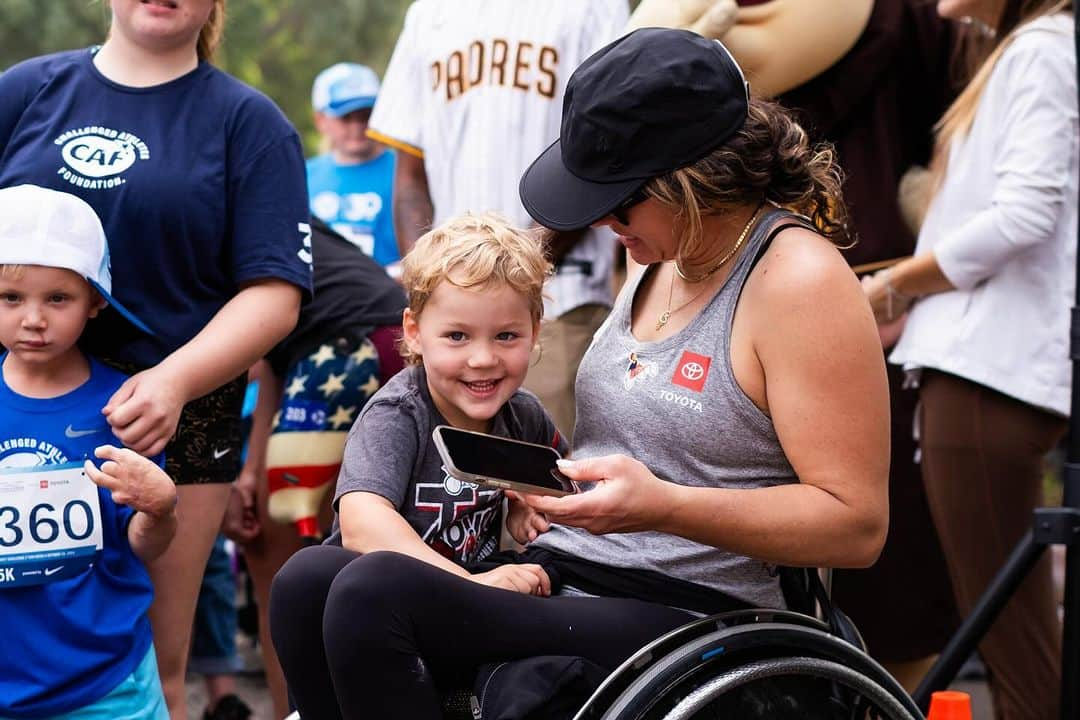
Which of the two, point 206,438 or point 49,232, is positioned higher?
point 49,232

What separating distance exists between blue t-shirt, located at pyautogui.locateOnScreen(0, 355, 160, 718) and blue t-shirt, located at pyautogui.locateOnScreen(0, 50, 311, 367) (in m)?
0.19

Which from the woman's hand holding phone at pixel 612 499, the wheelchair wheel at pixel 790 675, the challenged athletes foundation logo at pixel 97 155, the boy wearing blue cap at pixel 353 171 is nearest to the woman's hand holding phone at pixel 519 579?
the woman's hand holding phone at pixel 612 499

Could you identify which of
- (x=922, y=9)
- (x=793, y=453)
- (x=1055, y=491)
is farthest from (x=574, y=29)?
(x=1055, y=491)

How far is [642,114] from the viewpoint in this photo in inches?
84.7

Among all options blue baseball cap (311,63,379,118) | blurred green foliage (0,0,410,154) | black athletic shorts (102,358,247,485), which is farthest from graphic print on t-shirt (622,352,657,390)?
blurred green foliage (0,0,410,154)

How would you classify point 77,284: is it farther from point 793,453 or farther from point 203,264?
point 793,453

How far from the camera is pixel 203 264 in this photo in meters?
2.80

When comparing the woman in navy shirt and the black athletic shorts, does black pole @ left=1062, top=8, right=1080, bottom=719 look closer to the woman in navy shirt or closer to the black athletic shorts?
the woman in navy shirt

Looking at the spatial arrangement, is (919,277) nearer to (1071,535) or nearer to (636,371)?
(1071,535)

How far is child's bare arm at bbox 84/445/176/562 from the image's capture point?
8.13 feet

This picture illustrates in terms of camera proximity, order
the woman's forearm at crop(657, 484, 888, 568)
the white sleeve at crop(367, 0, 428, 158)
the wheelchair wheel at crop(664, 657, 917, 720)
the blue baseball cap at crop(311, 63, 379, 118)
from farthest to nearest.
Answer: the blue baseball cap at crop(311, 63, 379, 118), the white sleeve at crop(367, 0, 428, 158), the woman's forearm at crop(657, 484, 888, 568), the wheelchair wheel at crop(664, 657, 917, 720)

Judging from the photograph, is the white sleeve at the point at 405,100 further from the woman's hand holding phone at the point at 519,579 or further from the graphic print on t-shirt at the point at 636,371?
the woman's hand holding phone at the point at 519,579


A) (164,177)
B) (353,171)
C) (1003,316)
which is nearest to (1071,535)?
(1003,316)

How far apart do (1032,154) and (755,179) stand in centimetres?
126
